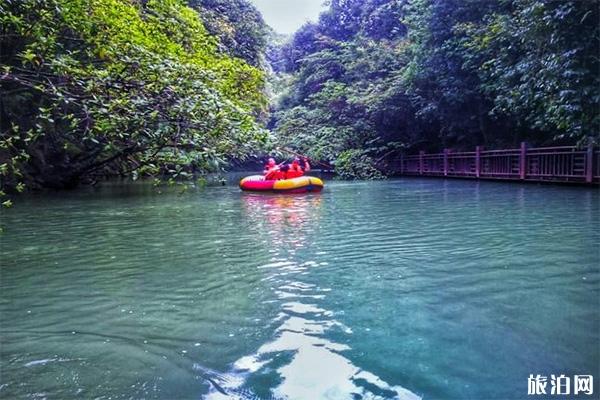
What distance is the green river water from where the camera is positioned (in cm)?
251

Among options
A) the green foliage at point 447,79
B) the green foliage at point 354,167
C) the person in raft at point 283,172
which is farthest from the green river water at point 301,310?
the green foliage at point 354,167

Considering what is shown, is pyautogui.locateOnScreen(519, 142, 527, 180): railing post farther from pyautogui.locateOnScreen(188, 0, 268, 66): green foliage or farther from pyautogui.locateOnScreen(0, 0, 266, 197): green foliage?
pyautogui.locateOnScreen(188, 0, 268, 66): green foliage

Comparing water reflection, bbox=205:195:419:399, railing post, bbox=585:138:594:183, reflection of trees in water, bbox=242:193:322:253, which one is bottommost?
water reflection, bbox=205:195:419:399

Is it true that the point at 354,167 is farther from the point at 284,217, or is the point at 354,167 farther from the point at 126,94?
the point at 126,94

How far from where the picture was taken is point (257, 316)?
3.40m

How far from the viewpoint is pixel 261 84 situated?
41.6 feet

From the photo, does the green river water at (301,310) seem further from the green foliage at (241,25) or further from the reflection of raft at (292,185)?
the green foliage at (241,25)

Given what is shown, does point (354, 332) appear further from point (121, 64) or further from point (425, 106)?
point (425, 106)

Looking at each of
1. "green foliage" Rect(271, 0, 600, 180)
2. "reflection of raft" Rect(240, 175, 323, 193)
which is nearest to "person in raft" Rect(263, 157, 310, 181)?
"reflection of raft" Rect(240, 175, 323, 193)

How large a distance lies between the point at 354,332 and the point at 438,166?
17448mm

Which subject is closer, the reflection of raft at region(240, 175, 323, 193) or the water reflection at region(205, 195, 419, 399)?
the water reflection at region(205, 195, 419, 399)

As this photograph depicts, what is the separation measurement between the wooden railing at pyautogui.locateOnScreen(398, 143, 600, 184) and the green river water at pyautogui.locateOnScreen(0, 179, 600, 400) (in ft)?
19.1

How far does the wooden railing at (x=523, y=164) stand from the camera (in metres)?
12.0

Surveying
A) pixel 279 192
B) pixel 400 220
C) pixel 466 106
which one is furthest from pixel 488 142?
pixel 400 220
